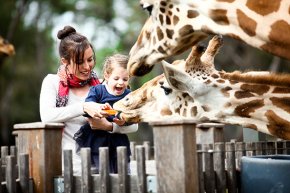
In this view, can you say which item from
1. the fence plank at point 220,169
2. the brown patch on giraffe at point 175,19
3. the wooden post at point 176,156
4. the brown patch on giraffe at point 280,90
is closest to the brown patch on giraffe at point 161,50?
the brown patch on giraffe at point 175,19

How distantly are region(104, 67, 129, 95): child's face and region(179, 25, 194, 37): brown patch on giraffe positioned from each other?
0.53m

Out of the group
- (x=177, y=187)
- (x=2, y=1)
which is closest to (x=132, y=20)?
(x=2, y=1)

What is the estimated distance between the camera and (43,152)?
12.6ft

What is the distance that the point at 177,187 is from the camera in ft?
10.1

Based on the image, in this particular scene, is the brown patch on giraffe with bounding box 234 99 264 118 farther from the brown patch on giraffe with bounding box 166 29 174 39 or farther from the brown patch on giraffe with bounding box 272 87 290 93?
the brown patch on giraffe with bounding box 166 29 174 39

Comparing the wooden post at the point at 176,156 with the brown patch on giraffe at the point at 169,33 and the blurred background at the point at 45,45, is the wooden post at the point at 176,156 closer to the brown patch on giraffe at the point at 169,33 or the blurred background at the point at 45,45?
the brown patch on giraffe at the point at 169,33

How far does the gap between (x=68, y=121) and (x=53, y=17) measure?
22.2m

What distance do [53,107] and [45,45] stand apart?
22.5 m

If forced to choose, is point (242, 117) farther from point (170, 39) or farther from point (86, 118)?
point (86, 118)

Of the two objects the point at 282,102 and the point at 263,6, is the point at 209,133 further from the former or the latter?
the point at 263,6

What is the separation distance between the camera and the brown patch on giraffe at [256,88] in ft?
14.9

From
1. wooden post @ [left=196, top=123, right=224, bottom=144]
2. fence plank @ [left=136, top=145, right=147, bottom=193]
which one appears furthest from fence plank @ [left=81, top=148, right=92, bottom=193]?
wooden post @ [left=196, top=123, right=224, bottom=144]

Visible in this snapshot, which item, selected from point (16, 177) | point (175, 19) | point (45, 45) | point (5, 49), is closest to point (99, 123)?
point (16, 177)

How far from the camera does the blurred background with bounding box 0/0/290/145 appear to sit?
2073cm
